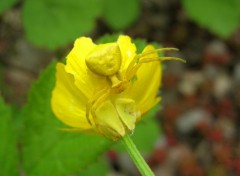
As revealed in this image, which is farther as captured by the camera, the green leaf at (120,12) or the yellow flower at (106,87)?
the green leaf at (120,12)

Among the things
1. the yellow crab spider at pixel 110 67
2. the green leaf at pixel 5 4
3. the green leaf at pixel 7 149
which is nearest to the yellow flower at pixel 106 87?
the yellow crab spider at pixel 110 67

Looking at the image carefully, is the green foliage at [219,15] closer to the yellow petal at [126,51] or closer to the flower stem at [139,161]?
the yellow petal at [126,51]

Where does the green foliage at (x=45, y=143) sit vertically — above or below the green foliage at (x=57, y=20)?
below

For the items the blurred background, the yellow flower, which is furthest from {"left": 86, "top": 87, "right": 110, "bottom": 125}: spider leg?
the blurred background

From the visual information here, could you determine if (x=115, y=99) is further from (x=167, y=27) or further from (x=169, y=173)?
(x=167, y=27)

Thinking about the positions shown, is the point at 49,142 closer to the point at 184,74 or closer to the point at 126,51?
the point at 126,51

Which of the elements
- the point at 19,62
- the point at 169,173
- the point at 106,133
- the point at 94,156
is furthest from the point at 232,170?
the point at 106,133
